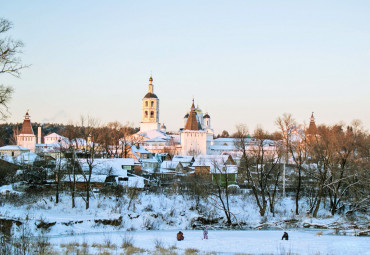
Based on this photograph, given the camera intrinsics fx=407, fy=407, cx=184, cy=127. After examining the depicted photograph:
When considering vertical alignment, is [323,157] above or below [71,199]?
above

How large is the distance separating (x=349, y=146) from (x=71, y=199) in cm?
2200

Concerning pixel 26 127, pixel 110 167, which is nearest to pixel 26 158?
pixel 110 167

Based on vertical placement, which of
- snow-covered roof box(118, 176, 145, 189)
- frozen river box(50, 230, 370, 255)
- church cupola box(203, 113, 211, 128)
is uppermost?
church cupola box(203, 113, 211, 128)

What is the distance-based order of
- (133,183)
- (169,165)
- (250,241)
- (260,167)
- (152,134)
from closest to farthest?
(250,241) → (260,167) → (133,183) → (169,165) → (152,134)

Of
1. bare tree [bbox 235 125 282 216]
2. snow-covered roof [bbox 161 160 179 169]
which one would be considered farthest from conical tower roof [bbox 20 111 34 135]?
bare tree [bbox 235 125 282 216]

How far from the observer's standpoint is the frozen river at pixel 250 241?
1995cm

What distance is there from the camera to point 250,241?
22594 mm

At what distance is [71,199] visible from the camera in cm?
3188

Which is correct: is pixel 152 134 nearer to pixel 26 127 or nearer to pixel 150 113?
pixel 150 113

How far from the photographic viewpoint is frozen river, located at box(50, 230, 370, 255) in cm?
1995

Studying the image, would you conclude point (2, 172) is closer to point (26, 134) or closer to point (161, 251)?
point (161, 251)

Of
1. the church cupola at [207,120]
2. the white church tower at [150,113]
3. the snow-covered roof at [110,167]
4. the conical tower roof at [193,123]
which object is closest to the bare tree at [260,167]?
the snow-covered roof at [110,167]

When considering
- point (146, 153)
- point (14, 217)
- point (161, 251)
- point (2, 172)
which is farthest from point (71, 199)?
point (146, 153)

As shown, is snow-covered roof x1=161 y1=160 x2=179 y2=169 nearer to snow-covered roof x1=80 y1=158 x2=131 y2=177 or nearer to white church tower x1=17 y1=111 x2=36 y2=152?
snow-covered roof x1=80 y1=158 x2=131 y2=177
